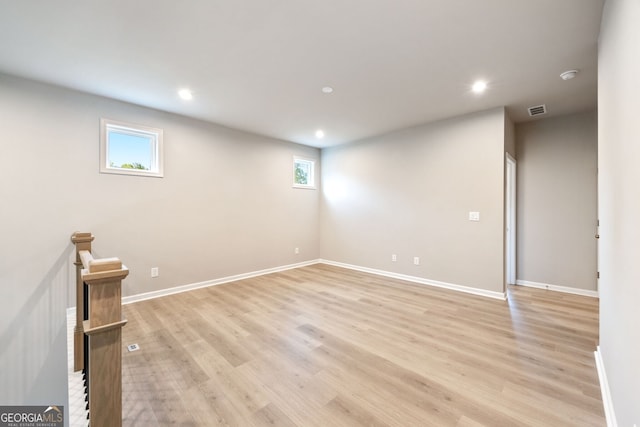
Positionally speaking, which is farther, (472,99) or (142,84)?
(472,99)

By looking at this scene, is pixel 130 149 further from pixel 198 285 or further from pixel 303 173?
pixel 303 173

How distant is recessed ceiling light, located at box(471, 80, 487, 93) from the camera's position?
3.00m

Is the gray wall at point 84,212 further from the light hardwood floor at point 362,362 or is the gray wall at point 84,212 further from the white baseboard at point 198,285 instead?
the light hardwood floor at point 362,362

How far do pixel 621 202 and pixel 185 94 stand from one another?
4027 millimetres

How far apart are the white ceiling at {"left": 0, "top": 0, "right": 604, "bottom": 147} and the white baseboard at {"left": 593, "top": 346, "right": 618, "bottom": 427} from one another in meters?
2.59

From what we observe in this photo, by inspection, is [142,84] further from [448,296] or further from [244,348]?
[448,296]

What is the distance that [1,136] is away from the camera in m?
2.76

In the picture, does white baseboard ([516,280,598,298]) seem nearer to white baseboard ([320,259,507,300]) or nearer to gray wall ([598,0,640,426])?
white baseboard ([320,259,507,300])

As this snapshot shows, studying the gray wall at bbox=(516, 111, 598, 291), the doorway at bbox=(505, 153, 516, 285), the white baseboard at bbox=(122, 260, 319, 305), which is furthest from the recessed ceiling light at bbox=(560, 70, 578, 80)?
the white baseboard at bbox=(122, 260, 319, 305)

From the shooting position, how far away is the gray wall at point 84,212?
2809mm

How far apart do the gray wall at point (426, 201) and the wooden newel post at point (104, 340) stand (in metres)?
4.16

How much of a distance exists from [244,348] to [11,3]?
309 cm

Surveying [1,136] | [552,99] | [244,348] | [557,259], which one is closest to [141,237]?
[1,136]

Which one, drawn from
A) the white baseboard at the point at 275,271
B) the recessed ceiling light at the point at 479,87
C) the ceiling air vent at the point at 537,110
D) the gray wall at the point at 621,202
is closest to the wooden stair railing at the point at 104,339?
the gray wall at the point at 621,202
